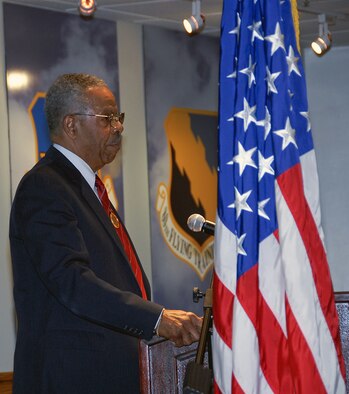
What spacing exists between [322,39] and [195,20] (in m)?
1.30

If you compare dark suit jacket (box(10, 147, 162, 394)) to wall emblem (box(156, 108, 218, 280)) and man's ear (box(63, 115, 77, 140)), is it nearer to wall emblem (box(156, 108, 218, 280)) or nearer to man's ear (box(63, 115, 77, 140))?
man's ear (box(63, 115, 77, 140))

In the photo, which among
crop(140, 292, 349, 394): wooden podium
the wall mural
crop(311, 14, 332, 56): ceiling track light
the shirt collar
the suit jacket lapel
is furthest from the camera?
the wall mural

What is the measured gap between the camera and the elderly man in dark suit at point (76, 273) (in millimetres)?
2486

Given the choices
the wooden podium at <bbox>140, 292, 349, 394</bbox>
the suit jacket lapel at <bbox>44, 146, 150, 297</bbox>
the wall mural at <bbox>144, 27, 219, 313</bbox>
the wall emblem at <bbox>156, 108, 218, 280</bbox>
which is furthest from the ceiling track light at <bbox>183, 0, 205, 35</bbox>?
the wooden podium at <bbox>140, 292, 349, 394</bbox>

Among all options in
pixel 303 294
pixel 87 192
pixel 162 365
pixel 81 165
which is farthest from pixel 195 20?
pixel 303 294

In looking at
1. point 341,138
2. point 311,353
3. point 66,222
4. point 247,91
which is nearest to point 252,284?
point 311,353

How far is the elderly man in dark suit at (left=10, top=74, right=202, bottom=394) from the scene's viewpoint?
249 cm

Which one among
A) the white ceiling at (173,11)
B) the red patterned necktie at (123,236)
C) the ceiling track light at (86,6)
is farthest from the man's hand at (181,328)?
the white ceiling at (173,11)

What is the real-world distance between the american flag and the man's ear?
2.86 ft

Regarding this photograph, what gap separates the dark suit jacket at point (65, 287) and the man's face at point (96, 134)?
12 centimetres

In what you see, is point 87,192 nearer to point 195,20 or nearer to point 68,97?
point 68,97

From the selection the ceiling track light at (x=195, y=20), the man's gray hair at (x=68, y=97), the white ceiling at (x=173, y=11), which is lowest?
the man's gray hair at (x=68, y=97)

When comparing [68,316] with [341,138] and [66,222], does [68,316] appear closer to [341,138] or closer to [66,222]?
[66,222]

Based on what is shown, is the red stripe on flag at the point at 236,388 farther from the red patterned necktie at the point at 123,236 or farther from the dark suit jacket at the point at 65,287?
the red patterned necktie at the point at 123,236
